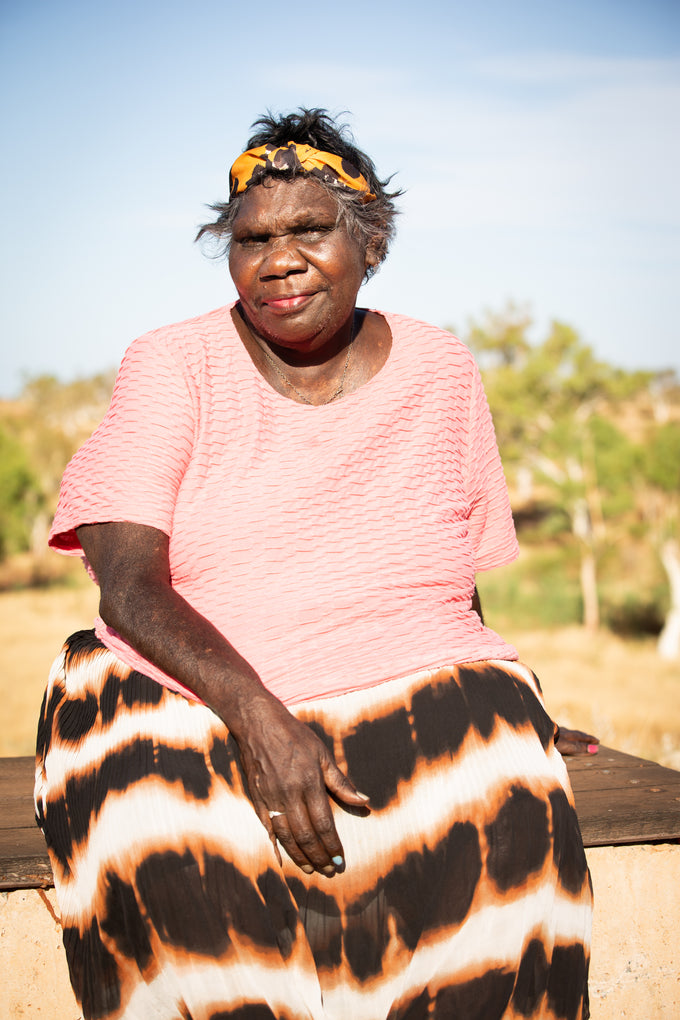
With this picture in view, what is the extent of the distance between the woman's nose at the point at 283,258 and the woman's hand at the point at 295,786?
99cm

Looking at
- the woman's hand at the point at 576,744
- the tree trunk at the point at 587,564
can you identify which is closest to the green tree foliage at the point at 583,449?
the tree trunk at the point at 587,564

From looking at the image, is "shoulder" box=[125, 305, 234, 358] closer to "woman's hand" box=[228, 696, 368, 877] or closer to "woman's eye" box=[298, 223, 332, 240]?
"woman's eye" box=[298, 223, 332, 240]

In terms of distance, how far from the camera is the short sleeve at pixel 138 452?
181 centimetres

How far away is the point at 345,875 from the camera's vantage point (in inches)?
61.1

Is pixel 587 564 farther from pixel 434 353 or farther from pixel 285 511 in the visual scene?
pixel 285 511

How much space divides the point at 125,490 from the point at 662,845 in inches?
64.4

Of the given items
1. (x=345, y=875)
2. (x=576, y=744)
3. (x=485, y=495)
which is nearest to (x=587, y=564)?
(x=576, y=744)

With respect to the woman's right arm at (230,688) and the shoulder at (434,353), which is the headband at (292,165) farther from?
the woman's right arm at (230,688)

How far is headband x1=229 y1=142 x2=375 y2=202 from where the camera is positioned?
2029mm

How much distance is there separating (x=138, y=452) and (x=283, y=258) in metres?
0.56

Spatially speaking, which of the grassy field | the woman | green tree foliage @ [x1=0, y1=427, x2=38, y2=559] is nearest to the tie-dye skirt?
the woman

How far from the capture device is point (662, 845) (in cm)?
230

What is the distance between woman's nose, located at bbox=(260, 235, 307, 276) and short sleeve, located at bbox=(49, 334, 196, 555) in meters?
0.29

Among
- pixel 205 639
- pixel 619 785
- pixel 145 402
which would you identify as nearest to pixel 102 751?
pixel 205 639
